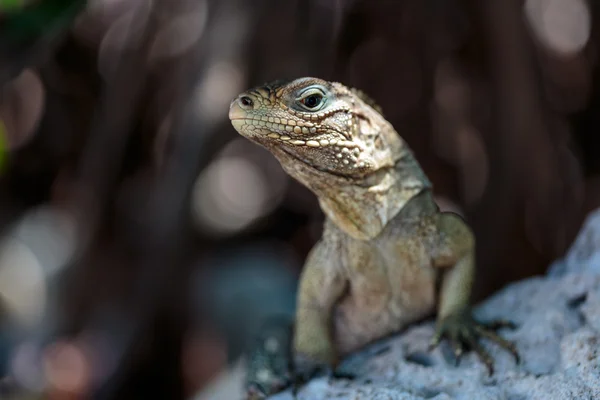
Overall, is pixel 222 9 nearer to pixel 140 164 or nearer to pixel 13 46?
pixel 13 46

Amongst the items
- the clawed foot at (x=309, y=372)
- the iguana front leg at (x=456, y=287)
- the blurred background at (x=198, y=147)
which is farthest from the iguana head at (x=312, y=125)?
the blurred background at (x=198, y=147)

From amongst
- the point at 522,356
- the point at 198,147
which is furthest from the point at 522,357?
the point at 198,147

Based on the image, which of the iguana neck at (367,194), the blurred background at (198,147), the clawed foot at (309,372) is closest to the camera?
the iguana neck at (367,194)

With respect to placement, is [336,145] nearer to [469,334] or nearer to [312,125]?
[312,125]

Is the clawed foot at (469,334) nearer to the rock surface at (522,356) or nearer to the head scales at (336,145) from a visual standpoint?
the rock surface at (522,356)

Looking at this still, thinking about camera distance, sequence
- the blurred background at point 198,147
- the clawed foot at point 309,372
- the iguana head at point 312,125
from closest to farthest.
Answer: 1. the iguana head at point 312,125
2. the clawed foot at point 309,372
3. the blurred background at point 198,147

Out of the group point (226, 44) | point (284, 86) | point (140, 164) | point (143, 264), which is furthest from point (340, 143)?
point (140, 164)

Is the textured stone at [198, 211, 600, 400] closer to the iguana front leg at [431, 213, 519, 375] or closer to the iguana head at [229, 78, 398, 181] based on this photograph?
the iguana front leg at [431, 213, 519, 375]

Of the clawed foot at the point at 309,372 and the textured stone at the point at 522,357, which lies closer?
the textured stone at the point at 522,357
